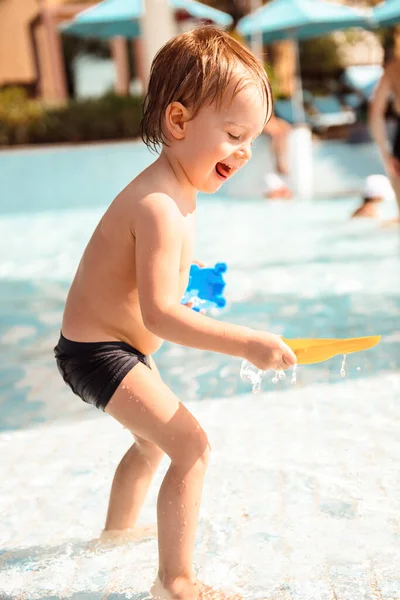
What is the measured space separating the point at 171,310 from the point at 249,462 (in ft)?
4.95

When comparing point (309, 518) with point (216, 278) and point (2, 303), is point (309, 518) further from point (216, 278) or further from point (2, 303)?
point (2, 303)

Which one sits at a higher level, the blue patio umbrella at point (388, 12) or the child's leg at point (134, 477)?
the blue patio umbrella at point (388, 12)

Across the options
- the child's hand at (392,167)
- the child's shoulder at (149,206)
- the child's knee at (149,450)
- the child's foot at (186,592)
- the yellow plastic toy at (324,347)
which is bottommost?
the child's foot at (186,592)

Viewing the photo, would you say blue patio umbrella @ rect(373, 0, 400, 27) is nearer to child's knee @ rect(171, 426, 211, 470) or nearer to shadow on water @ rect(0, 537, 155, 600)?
shadow on water @ rect(0, 537, 155, 600)

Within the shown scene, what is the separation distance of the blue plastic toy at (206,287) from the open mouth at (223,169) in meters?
0.36

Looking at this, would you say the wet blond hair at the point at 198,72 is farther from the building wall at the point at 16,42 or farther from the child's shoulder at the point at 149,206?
the building wall at the point at 16,42

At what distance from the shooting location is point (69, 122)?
49.3 feet

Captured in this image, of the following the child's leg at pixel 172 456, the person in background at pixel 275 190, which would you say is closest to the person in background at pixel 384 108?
the child's leg at pixel 172 456

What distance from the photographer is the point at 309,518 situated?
2775 millimetres

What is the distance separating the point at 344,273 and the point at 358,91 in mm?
13790

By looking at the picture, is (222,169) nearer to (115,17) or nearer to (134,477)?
(134,477)

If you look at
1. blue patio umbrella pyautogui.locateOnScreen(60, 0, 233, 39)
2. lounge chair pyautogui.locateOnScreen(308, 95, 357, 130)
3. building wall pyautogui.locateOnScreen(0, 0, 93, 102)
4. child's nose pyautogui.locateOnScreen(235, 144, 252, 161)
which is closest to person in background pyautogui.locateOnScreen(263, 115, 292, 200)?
blue patio umbrella pyautogui.locateOnScreen(60, 0, 233, 39)

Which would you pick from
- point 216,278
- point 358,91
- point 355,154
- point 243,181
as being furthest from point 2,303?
point 358,91

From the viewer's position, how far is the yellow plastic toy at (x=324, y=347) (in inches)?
76.5
